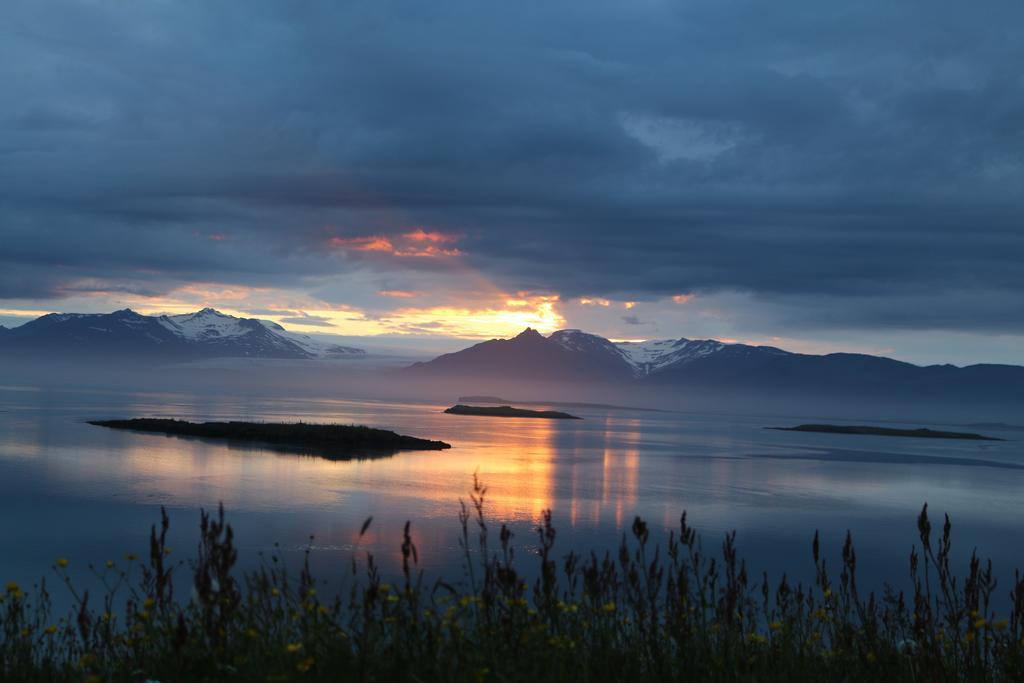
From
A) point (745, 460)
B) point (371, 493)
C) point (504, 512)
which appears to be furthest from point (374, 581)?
point (745, 460)

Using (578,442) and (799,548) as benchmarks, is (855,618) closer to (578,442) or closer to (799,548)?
(799,548)

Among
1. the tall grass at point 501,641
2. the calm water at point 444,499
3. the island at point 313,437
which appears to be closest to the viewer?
the tall grass at point 501,641

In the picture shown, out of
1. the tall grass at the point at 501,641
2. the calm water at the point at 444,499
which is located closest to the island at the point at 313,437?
the calm water at the point at 444,499

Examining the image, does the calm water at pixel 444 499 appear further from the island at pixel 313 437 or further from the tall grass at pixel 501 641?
the tall grass at pixel 501 641

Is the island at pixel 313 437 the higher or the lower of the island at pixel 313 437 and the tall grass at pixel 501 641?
the lower

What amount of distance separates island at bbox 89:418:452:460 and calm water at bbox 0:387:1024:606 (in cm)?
410

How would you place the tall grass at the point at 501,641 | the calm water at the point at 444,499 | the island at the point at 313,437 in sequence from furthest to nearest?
the island at the point at 313,437
the calm water at the point at 444,499
the tall grass at the point at 501,641

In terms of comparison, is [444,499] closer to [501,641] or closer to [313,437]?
[501,641]

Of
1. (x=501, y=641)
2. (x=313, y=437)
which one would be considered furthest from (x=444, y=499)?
(x=313, y=437)

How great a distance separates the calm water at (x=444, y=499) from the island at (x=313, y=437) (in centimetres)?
410

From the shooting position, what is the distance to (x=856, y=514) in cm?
4231

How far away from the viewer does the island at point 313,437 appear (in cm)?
7225

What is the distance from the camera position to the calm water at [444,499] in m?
26.8

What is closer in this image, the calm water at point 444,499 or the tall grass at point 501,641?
the tall grass at point 501,641
